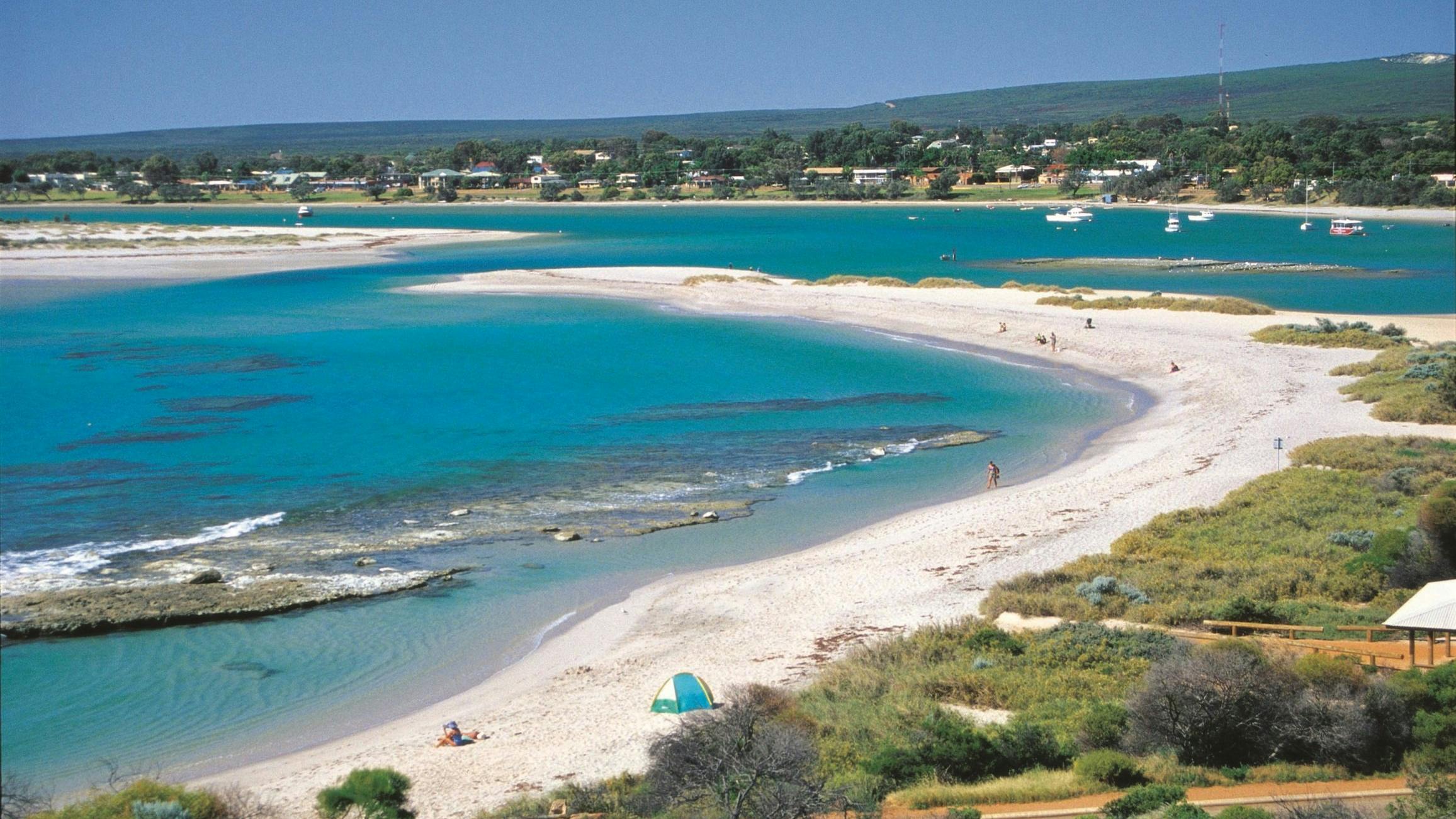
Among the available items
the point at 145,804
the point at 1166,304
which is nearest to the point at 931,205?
the point at 1166,304

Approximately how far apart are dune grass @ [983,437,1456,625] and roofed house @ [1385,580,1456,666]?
222 centimetres

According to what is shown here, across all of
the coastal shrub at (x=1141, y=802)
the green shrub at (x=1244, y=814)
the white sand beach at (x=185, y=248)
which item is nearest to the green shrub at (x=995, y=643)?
the coastal shrub at (x=1141, y=802)

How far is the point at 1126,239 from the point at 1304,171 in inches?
1867

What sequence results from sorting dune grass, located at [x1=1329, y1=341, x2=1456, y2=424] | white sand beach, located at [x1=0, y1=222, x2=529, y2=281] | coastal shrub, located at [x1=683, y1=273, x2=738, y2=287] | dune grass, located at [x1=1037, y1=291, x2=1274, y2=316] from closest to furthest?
dune grass, located at [x1=1329, y1=341, x2=1456, y2=424], dune grass, located at [x1=1037, y1=291, x2=1274, y2=316], coastal shrub, located at [x1=683, y1=273, x2=738, y2=287], white sand beach, located at [x1=0, y1=222, x2=529, y2=281]

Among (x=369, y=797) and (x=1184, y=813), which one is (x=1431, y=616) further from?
(x=369, y=797)

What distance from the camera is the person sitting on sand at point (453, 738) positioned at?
53.9 ft

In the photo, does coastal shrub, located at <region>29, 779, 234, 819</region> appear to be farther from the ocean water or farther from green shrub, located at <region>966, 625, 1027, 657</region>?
green shrub, located at <region>966, 625, 1027, 657</region>

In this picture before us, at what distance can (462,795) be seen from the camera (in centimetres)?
1483

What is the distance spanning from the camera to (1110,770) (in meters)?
13.2

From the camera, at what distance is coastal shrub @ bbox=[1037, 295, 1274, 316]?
193 ft

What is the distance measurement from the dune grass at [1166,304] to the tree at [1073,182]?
12275 cm

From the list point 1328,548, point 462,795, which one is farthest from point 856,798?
point 1328,548

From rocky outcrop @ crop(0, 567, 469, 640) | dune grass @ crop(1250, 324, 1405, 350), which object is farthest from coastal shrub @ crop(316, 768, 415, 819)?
dune grass @ crop(1250, 324, 1405, 350)

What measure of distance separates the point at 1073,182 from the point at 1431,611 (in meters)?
177
